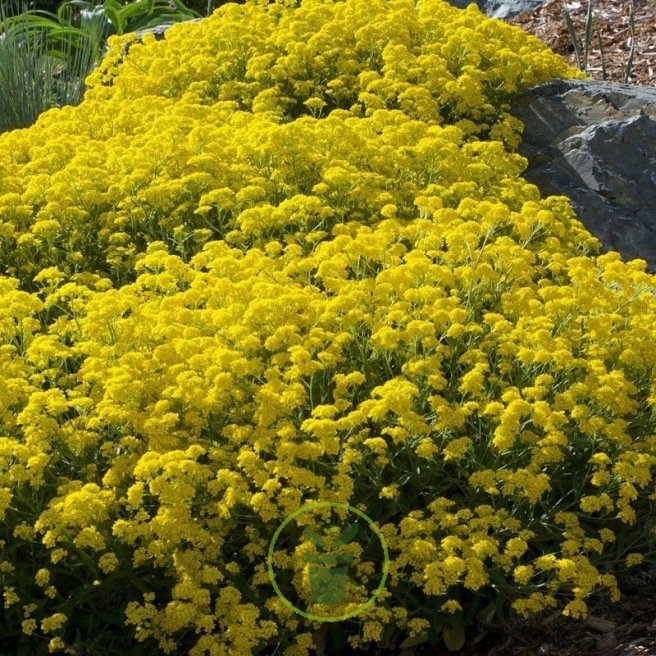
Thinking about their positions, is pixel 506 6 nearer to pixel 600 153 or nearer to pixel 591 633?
pixel 600 153

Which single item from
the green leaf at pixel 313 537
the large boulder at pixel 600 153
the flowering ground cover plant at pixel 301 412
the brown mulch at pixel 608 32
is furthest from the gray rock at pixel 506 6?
the green leaf at pixel 313 537

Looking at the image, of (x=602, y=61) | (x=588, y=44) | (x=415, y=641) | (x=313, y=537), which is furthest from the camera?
(x=602, y=61)

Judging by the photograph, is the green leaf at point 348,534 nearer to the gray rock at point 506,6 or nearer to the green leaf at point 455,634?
the green leaf at point 455,634

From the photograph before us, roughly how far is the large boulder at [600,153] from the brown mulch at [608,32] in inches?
73.0

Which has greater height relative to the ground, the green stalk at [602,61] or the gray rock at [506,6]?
the green stalk at [602,61]

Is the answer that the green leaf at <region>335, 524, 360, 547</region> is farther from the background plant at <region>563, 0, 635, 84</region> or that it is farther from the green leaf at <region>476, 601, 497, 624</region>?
the background plant at <region>563, 0, 635, 84</region>

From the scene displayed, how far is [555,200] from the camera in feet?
16.7

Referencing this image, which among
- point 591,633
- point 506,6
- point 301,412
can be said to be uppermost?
point 301,412

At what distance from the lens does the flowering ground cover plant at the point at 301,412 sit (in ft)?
11.0

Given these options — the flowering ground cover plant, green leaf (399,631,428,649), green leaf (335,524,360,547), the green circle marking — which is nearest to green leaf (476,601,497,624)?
the flowering ground cover plant

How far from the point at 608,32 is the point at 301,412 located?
5.91m

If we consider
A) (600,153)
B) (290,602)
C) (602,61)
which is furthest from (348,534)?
(602,61)

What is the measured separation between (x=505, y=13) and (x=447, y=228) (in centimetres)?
536

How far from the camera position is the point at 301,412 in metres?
3.59
